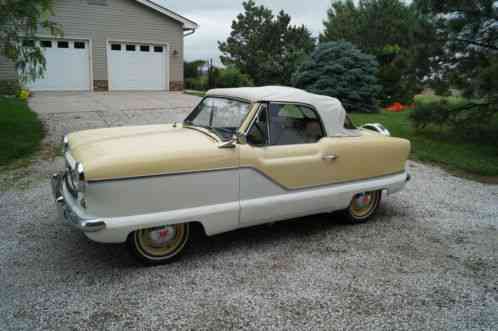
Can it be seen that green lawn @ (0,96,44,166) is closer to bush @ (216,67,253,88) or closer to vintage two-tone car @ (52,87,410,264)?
vintage two-tone car @ (52,87,410,264)

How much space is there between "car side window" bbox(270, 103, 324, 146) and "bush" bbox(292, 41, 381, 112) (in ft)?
36.9

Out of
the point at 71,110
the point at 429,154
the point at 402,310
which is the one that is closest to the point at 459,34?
the point at 429,154

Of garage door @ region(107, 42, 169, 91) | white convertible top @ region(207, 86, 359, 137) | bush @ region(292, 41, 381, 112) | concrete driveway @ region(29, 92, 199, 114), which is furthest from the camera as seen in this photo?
garage door @ region(107, 42, 169, 91)

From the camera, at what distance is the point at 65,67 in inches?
755

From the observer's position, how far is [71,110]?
44.1 ft

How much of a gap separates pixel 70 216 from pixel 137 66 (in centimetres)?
1835

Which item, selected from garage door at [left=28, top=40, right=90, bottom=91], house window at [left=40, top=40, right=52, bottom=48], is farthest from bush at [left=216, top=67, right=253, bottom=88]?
house window at [left=40, top=40, right=52, bottom=48]

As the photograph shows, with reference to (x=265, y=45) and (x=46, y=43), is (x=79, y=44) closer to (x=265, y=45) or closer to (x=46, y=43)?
(x=46, y=43)

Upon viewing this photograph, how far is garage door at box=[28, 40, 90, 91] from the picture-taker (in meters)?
18.8

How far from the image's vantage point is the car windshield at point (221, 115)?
4301 millimetres

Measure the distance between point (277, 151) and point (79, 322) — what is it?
2325 mm

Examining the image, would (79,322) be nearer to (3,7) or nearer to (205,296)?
(205,296)

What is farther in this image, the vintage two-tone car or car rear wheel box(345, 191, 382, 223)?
car rear wheel box(345, 191, 382, 223)

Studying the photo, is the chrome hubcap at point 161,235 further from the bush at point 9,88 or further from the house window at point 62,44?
the house window at point 62,44
